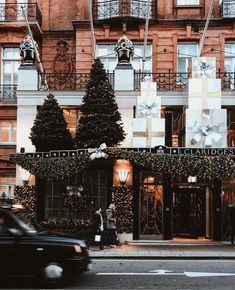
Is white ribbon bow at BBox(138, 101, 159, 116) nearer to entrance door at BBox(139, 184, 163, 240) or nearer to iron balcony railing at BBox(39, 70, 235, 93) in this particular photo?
iron balcony railing at BBox(39, 70, 235, 93)

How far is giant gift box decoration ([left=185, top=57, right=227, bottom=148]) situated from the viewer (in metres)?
21.6

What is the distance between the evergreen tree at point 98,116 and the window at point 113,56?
241 inches

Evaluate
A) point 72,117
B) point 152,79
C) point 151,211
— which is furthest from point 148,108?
point 151,211

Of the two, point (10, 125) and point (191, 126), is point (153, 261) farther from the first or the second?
point (10, 125)

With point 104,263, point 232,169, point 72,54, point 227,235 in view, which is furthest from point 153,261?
point 72,54

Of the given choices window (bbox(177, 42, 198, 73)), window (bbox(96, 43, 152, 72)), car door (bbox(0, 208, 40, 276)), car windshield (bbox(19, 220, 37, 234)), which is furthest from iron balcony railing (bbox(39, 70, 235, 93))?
car door (bbox(0, 208, 40, 276))

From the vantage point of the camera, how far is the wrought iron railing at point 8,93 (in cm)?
2794

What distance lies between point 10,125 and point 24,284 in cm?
1679

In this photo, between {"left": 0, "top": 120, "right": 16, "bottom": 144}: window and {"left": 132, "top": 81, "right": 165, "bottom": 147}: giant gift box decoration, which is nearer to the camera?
{"left": 132, "top": 81, "right": 165, "bottom": 147}: giant gift box decoration

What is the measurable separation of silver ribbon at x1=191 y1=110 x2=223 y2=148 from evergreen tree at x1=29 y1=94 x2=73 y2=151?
17.0 feet

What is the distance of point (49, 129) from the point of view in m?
21.9

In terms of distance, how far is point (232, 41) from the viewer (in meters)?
27.8

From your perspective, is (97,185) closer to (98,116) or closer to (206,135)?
(98,116)

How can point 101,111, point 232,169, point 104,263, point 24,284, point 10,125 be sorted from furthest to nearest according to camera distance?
point 10,125, point 101,111, point 232,169, point 104,263, point 24,284
